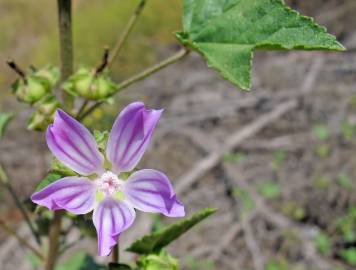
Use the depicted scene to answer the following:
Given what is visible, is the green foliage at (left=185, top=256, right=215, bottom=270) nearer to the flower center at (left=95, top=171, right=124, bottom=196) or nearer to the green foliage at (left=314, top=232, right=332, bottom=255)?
the green foliage at (left=314, top=232, right=332, bottom=255)

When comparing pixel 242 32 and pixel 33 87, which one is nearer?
pixel 242 32

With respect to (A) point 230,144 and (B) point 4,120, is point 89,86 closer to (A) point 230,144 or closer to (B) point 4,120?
(B) point 4,120

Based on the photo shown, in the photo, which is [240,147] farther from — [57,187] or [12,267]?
[57,187]

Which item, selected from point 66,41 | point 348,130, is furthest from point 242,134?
point 66,41

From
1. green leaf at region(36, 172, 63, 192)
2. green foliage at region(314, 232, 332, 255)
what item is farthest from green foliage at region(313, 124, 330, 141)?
green leaf at region(36, 172, 63, 192)

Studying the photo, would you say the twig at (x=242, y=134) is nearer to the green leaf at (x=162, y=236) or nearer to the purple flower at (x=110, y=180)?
the green leaf at (x=162, y=236)

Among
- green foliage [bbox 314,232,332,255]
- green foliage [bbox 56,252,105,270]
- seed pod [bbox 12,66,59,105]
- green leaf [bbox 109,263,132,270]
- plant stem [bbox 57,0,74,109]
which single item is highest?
plant stem [bbox 57,0,74,109]
